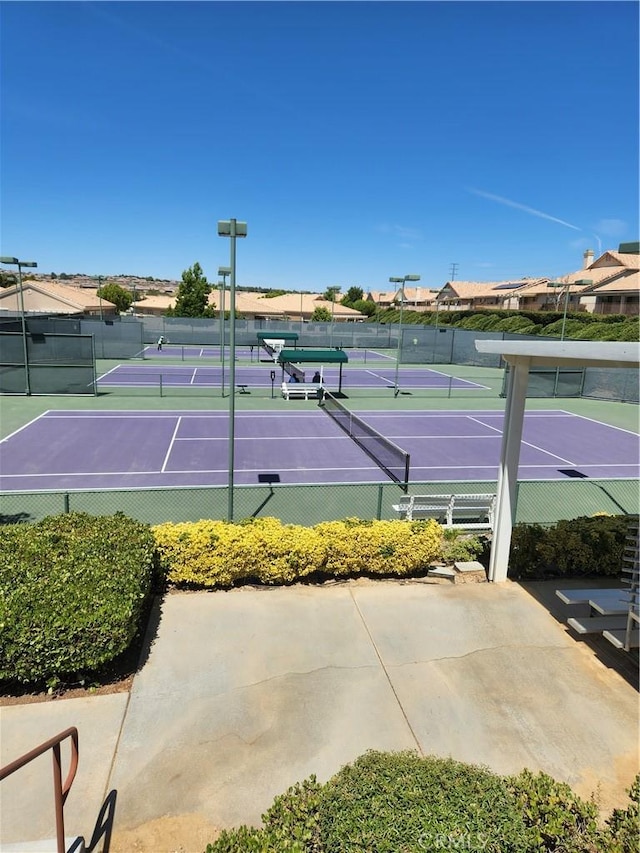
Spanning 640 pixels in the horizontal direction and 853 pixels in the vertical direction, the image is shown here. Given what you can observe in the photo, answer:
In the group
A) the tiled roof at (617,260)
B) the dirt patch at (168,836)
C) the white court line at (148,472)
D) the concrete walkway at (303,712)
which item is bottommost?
the white court line at (148,472)

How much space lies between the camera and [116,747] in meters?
5.05

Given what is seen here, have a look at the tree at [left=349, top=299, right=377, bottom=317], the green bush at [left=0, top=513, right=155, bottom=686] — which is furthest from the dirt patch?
the tree at [left=349, top=299, right=377, bottom=317]

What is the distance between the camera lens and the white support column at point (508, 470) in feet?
26.4

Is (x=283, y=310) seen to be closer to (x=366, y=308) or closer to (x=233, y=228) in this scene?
(x=366, y=308)

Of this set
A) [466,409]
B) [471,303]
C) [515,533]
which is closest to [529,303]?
[471,303]

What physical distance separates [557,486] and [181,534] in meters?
10.5

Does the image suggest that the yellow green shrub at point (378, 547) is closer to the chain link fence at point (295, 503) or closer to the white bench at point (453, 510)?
the white bench at point (453, 510)

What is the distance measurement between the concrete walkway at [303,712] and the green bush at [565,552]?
1.21 metres

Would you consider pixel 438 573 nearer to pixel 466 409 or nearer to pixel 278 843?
pixel 278 843

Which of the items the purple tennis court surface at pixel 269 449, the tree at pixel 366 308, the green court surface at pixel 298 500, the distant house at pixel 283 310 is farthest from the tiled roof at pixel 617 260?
the green court surface at pixel 298 500

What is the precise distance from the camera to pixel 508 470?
8.38 m

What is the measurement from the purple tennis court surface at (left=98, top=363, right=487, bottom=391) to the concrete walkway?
2337 centimetres

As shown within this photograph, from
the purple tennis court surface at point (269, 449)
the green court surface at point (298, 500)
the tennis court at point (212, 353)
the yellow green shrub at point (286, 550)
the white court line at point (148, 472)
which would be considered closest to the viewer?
the yellow green shrub at point (286, 550)

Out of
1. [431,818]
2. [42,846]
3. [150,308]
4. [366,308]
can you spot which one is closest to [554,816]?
[431,818]
